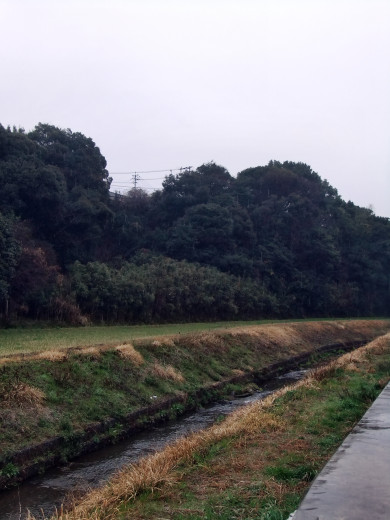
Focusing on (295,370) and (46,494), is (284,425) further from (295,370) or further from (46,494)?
(295,370)

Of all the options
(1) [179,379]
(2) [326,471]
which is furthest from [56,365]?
(2) [326,471]

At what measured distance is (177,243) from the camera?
48.7 m

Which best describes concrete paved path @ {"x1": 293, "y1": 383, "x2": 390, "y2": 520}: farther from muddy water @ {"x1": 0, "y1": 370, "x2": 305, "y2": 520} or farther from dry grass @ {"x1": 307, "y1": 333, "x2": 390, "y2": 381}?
dry grass @ {"x1": 307, "y1": 333, "x2": 390, "y2": 381}

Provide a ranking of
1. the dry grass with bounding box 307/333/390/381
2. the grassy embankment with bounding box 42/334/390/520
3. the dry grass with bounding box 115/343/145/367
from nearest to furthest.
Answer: the grassy embankment with bounding box 42/334/390/520 → the dry grass with bounding box 307/333/390/381 → the dry grass with bounding box 115/343/145/367

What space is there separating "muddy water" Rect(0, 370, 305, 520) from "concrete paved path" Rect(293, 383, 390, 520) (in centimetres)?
440

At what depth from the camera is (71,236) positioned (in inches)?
1558

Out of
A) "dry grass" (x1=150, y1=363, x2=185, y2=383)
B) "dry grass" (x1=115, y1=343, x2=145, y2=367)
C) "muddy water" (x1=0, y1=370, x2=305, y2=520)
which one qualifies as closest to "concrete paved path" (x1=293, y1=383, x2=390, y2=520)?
"muddy water" (x1=0, y1=370, x2=305, y2=520)

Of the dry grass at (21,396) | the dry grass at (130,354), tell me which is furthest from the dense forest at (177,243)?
the dry grass at (21,396)

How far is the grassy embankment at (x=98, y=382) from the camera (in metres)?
11.1

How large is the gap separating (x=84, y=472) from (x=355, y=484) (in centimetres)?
620

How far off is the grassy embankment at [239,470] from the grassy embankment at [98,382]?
3.25 metres

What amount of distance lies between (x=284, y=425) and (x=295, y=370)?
16.6 metres

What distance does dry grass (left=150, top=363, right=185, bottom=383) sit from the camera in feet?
56.7

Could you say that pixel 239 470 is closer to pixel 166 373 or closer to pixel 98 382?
pixel 98 382
